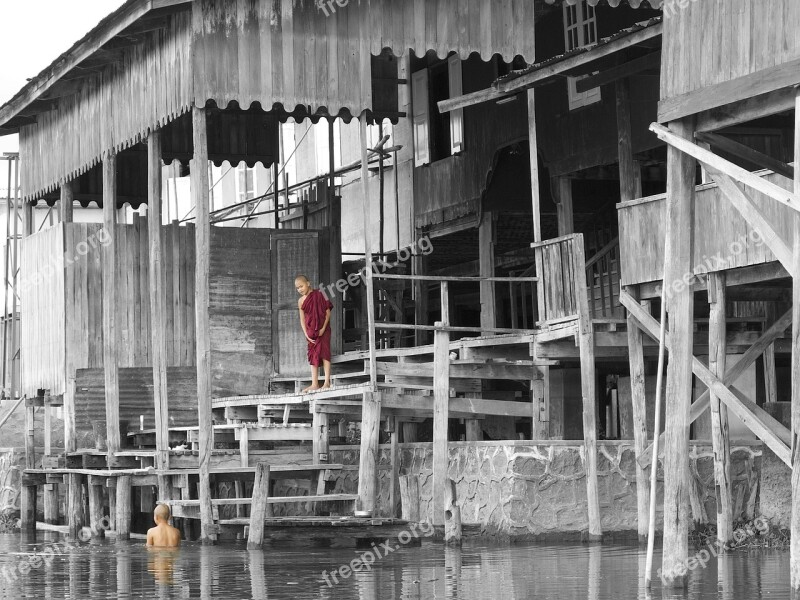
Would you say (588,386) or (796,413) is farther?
(588,386)

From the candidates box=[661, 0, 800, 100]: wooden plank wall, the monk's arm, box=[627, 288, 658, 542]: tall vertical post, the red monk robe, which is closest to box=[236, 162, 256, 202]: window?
the red monk robe

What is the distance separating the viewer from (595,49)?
66.4 feet

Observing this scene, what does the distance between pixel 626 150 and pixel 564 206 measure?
2.82 metres

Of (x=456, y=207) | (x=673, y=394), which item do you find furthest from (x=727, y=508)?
(x=456, y=207)

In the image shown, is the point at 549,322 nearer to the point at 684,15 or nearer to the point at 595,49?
the point at 595,49

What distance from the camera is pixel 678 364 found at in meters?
14.4

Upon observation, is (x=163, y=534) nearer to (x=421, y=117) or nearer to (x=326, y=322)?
(x=326, y=322)

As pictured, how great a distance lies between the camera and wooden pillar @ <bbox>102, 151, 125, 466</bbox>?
25.3m

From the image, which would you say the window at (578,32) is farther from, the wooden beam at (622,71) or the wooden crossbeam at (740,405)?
the wooden crossbeam at (740,405)

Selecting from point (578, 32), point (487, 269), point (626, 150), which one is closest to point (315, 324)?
point (487, 269)

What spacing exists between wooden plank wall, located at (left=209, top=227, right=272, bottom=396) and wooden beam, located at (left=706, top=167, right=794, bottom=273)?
1371cm

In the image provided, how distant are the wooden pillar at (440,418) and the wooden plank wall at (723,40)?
728cm

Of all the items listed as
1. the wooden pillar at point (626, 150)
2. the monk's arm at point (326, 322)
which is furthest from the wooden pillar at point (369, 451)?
the wooden pillar at point (626, 150)

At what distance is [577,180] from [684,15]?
11.7 metres
